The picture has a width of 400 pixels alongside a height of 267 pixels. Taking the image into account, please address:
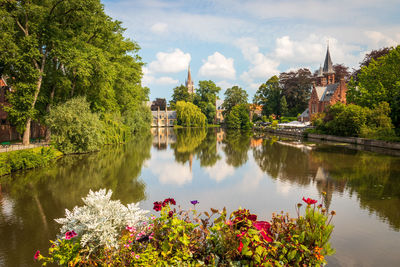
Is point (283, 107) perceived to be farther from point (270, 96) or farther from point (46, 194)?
point (46, 194)

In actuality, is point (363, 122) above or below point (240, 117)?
below

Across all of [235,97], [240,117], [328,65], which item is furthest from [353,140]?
[235,97]

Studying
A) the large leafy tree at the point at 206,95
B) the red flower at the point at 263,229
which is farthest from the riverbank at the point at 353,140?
the large leafy tree at the point at 206,95

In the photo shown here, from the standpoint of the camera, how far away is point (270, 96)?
227ft

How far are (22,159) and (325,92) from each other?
188 ft

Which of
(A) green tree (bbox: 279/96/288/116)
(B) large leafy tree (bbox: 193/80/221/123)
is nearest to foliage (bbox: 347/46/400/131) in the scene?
(A) green tree (bbox: 279/96/288/116)

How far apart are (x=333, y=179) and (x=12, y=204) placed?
12.9 m

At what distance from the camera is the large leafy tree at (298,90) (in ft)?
214

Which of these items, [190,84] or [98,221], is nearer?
[98,221]

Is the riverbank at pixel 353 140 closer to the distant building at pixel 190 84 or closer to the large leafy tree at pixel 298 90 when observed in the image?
the large leafy tree at pixel 298 90

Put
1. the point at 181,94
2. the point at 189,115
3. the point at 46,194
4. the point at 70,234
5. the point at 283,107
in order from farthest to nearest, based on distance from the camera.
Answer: the point at 181,94 < the point at 189,115 < the point at 283,107 < the point at 46,194 < the point at 70,234

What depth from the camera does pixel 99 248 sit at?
3.72 m

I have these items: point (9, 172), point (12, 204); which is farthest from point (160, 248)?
point (9, 172)

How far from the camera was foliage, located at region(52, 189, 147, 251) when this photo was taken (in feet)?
11.7
